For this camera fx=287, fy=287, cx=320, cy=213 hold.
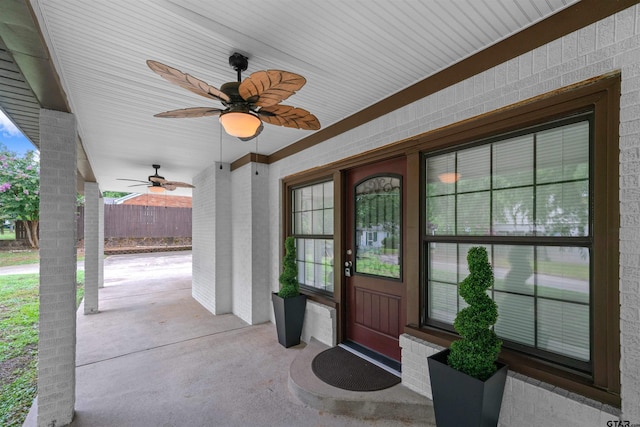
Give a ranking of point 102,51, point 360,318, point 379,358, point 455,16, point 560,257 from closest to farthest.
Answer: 1. point 455,16
2. point 560,257
3. point 102,51
4. point 379,358
5. point 360,318

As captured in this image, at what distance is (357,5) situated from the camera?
5.26 ft

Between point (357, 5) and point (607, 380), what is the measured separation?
250cm

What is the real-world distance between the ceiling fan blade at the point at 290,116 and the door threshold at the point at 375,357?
7.85 feet

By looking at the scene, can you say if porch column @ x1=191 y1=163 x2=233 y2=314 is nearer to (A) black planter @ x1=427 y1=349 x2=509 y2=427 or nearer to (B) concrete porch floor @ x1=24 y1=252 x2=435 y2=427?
(B) concrete porch floor @ x1=24 y1=252 x2=435 y2=427

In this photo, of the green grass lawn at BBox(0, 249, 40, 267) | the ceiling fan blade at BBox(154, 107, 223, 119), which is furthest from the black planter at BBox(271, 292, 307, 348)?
the green grass lawn at BBox(0, 249, 40, 267)

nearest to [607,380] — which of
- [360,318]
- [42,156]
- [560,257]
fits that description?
[560,257]

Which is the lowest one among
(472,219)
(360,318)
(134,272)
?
(134,272)

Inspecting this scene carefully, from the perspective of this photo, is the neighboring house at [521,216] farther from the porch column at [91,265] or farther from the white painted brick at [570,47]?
the porch column at [91,265]

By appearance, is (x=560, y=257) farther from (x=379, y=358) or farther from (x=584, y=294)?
(x=379, y=358)

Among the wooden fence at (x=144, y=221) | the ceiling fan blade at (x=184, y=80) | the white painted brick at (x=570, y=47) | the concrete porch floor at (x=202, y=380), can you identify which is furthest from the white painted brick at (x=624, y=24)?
the wooden fence at (x=144, y=221)

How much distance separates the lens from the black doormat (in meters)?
2.60

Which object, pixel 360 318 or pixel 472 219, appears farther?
pixel 360 318

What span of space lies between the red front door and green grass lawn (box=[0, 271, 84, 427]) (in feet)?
10.1

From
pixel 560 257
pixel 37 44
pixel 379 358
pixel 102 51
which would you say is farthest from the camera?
pixel 379 358
